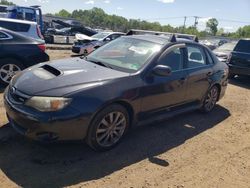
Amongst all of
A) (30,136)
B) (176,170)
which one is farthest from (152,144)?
(30,136)

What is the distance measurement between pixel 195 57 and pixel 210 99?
1.18 metres

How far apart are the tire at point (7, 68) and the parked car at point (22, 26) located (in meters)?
2.27

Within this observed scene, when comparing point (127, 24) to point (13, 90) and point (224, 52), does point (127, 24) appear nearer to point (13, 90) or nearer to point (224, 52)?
point (224, 52)

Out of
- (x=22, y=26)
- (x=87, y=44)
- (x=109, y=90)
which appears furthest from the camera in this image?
(x=87, y=44)

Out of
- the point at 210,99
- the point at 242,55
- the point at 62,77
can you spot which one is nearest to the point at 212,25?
the point at 242,55

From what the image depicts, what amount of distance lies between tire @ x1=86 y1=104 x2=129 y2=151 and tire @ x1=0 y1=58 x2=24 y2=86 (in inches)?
153

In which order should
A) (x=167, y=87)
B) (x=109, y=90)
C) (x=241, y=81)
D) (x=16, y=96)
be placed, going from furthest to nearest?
(x=241, y=81) < (x=167, y=87) < (x=109, y=90) < (x=16, y=96)

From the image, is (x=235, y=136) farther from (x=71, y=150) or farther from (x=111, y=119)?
(x=71, y=150)

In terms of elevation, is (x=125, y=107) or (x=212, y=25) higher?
(x=212, y=25)

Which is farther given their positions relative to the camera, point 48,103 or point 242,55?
point 242,55

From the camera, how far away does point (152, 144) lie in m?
4.87

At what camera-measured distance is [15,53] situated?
23.7 feet

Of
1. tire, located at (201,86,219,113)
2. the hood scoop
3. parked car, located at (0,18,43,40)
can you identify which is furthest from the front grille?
parked car, located at (0,18,43,40)

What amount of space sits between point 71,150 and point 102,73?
1.18 metres
